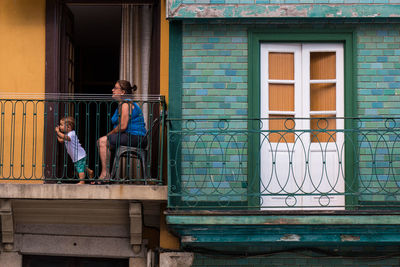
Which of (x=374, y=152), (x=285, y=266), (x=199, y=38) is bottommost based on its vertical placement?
(x=285, y=266)

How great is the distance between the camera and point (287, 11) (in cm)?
838

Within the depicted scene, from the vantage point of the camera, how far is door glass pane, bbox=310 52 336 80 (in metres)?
8.60

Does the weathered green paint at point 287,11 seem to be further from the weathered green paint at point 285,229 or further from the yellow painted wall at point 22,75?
the weathered green paint at point 285,229

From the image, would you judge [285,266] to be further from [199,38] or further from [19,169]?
[19,169]

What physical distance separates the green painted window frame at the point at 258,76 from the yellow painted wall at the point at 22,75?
2759 mm

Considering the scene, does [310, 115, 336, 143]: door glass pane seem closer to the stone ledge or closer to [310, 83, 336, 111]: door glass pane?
[310, 83, 336, 111]: door glass pane

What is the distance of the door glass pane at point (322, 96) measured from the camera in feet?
28.1

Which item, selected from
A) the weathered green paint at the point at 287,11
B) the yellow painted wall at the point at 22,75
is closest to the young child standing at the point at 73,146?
the yellow painted wall at the point at 22,75

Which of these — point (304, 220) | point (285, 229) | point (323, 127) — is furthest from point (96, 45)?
point (304, 220)

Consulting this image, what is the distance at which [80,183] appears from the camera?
8516mm

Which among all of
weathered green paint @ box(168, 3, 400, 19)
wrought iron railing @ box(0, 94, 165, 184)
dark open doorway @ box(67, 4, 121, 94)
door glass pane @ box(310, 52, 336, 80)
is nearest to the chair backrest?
wrought iron railing @ box(0, 94, 165, 184)

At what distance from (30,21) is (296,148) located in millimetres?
3875

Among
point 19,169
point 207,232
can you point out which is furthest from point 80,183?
point 207,232

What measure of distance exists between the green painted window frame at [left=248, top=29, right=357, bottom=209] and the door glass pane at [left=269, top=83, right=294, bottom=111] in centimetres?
22
